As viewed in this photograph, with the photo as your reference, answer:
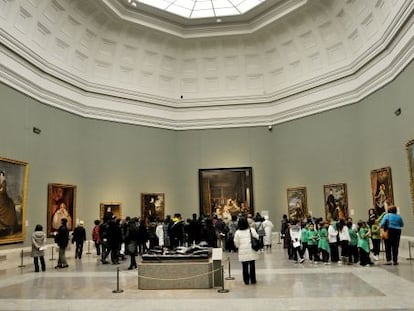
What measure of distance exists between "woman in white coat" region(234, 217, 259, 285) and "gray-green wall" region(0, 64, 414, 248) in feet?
25.4

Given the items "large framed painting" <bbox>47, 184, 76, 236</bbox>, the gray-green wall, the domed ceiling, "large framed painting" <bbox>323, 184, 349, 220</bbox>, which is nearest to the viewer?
the gray-green wall

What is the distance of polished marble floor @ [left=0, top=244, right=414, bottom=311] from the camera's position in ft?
26.6

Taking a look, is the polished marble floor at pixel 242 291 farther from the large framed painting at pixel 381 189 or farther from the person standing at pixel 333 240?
the large framed painting at pixel 381 189

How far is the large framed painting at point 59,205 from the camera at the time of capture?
58.6ft

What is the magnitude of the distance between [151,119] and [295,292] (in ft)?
52.9

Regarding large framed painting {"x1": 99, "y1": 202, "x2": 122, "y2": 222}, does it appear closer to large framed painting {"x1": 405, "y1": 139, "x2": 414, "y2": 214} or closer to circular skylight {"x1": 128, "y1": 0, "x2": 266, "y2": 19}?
circular skylight {"x1": 128, "y1": 0, "x2": 266, "y2": 19}

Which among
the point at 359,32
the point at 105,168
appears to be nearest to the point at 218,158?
the point at 105,168

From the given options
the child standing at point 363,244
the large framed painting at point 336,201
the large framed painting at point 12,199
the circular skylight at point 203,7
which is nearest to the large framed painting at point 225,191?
the large framed painting at point 336,201

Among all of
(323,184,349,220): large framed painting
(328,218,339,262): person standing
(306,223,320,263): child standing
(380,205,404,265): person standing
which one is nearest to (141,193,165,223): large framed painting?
(323,184,349,220): large framed painting

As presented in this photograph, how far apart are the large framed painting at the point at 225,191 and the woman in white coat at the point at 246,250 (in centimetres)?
1281

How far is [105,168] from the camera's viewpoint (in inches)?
843

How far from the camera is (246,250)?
10148 mm

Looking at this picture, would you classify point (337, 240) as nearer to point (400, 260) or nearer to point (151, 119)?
point (400, 260)

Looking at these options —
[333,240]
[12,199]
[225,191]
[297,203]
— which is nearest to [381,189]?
[333,240]
